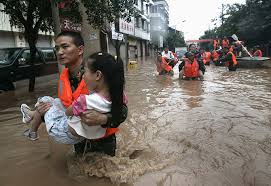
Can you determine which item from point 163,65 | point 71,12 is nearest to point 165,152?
point 71,12

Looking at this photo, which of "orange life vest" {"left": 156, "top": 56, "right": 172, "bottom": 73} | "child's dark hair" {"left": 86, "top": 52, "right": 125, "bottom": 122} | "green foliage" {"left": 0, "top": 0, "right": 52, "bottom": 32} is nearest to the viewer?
"child's dark hair" {"left": 86, "top": 52, "right": 125, "bottom": 122}

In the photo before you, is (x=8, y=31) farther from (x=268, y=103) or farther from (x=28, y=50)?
(x=268, y=103)

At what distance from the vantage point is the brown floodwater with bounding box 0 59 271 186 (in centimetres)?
315

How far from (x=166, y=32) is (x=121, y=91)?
222 feet

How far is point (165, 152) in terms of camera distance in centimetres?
→ 392

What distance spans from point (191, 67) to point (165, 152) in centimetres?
776

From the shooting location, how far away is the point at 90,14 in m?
8.27

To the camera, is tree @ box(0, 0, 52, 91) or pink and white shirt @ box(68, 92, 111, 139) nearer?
pink and white shirt @ box(68, 92, 111, 139)

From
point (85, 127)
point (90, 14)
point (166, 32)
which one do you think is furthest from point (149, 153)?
point (166, 32)

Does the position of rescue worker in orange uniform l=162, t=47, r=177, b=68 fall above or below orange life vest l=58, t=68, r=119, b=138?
below

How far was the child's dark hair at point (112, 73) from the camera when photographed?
8.96ft

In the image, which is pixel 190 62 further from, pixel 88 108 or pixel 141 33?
pixel 141 33

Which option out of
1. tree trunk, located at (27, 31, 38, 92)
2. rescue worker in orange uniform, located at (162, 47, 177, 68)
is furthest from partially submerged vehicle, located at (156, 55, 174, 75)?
tree trunk, located at (27, 31, 38, 92)

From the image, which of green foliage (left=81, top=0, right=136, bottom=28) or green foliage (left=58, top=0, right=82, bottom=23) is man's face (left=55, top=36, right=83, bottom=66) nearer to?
green foliage (left=81, top=0, right=136, bottom=28)
